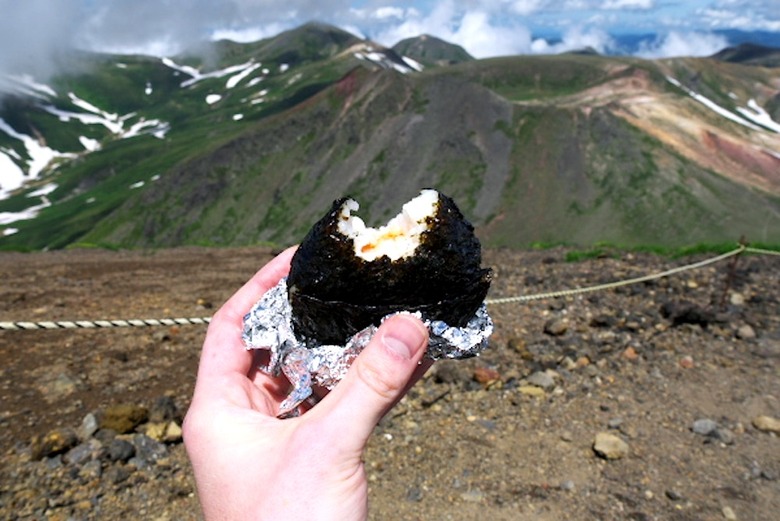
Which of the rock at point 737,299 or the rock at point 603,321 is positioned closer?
the rock at point 603,321

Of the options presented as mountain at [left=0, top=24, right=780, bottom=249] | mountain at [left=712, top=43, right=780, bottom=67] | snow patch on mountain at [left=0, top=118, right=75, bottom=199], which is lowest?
snow patch on mountain at [left=0, top=118, right=75, bottom=199]

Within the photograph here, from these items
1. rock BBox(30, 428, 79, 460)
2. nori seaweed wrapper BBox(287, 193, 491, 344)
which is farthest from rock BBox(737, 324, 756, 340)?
rock BBox(30, 428, 79, 460)

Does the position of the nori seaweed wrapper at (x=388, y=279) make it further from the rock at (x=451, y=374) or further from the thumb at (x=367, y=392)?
the rock at (x=451, y=374)

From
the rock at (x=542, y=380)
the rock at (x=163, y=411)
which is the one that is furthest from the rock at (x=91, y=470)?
the rock at (x=542, y=380)

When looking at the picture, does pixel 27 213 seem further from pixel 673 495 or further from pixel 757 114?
pixel 757 114

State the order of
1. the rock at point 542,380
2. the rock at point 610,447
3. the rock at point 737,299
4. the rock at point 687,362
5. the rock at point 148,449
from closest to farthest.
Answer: the rock at point 148,449 → the rock at point 610,447 → the rock at point 542,380 → the rock at point 687,362 → the rock at point 737,299

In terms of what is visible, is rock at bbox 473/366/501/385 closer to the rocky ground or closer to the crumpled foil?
the rocky ground

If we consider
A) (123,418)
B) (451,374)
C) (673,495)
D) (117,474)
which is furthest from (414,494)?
(123,418)
